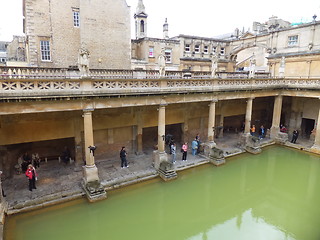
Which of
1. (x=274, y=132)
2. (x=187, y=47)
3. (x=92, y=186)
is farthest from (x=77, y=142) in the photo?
(x=187, y=47)

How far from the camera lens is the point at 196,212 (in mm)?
9711

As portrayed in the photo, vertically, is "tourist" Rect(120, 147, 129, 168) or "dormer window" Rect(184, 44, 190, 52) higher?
"dormer window" Rect(184, 44, 190, 52)

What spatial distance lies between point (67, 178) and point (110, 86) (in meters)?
5.39

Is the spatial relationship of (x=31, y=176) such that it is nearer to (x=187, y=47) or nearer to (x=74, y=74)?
(x=74, y=74)

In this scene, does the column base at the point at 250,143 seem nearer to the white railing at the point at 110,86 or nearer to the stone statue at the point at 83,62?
the white railing at the point at 110,86

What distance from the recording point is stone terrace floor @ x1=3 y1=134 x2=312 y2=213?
9812 mm

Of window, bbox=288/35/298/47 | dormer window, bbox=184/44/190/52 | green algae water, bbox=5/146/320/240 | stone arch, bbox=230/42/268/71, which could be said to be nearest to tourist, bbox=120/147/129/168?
green algae water, bbox=5/146/320/240

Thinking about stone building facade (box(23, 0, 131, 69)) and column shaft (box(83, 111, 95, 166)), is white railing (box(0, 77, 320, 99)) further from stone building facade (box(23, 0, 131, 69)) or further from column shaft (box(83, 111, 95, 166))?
stone building facade (box(23, 0, 131, 69))

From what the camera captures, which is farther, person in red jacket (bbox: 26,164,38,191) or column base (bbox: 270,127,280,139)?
column base (bbox: 270,127,280,139)

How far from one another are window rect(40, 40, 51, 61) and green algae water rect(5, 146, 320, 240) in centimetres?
1275

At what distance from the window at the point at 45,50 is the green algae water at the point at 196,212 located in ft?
41.8

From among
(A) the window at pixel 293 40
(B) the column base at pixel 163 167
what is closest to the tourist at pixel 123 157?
(B) the column base at pixel 163 167

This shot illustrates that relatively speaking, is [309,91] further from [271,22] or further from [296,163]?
[271,22]

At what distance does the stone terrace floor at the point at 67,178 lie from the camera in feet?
32.2
